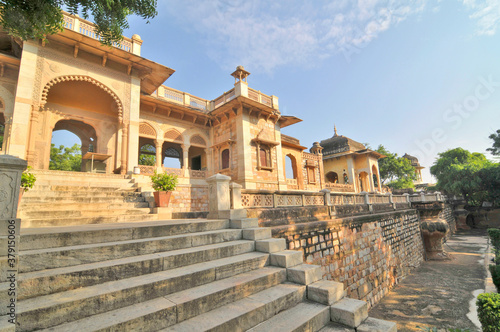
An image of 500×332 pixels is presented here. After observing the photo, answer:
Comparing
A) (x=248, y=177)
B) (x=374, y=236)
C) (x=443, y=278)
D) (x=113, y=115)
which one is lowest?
(x=443, y=278)

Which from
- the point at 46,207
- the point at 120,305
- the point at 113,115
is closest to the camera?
the point at 120,305

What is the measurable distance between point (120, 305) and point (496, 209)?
122ft

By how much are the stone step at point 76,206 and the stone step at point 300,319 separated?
5.81 metres

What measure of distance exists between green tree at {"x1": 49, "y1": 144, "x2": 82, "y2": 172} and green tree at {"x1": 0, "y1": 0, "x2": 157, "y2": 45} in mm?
27065

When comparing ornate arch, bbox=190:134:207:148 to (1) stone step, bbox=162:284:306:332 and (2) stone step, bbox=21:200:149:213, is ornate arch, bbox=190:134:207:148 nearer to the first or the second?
(2) stone step, bbox=21:200:149:213

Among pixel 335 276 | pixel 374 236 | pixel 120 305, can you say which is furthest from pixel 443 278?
pixel 120 305

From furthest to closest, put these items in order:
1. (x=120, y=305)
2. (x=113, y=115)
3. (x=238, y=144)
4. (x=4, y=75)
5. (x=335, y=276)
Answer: (x=238, y=144)
(x=113, y=115)
(x=4, y=75)
(x=335, y=276)
(x=120, y=305)

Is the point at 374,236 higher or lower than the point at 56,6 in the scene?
lower

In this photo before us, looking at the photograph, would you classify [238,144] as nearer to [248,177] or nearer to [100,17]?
[248,177]

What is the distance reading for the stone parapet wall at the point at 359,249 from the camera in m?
6.38

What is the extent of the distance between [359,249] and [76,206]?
31.7 ft

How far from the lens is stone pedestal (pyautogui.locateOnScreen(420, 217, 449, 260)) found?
48.8 ft

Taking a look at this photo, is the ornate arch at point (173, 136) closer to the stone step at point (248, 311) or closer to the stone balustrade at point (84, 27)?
the stone balustrade at point (84, 27)

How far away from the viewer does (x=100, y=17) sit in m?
4.01
